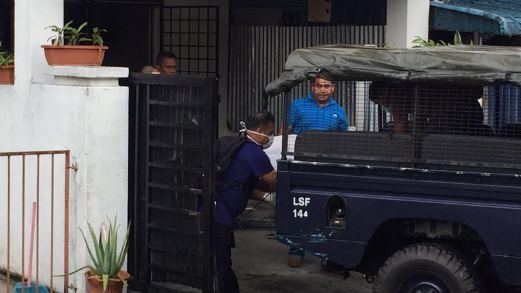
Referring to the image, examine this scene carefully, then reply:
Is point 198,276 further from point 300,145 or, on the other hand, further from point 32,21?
point 32,21

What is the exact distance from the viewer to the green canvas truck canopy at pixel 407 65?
590cm

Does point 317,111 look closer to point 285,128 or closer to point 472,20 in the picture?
point 285,128

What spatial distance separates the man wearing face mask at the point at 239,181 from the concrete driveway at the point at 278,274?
934mm

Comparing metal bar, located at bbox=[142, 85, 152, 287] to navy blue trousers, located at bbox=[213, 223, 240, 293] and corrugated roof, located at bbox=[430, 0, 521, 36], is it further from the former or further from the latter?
corrugated roof, located at bbox=[430, 0, 521, 36]

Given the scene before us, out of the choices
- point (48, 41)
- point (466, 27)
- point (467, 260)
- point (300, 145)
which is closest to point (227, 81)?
point (466, 27)

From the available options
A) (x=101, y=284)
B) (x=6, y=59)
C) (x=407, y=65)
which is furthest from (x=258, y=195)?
(x=6, y=59)

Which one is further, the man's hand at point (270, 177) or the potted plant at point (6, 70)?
the potted plant at point (6, 70)

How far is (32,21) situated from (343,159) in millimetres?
2721

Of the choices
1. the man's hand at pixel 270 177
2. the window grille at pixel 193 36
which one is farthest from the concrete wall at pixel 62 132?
the window grille at pixel 193 36

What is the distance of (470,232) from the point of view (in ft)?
20.0

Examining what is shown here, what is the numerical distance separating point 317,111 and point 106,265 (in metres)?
2.24

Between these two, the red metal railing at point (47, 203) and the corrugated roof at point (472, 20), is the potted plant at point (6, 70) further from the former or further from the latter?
the corrugated roof at point (472, 20)

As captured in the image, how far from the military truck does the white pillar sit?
10.1 feet

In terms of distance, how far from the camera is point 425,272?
6117 millimetres
